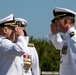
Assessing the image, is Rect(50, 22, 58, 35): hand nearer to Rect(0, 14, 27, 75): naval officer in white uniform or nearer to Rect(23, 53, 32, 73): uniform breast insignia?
Rect(0, 14, 27, 75): naval officer in white uniform

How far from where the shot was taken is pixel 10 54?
7.15m

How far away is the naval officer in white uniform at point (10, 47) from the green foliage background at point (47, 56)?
949 inches

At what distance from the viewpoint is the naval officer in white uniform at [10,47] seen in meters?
7.07

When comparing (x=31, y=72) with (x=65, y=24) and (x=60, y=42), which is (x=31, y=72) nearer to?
(x=60, y=42)

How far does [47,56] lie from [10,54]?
88.1 ft

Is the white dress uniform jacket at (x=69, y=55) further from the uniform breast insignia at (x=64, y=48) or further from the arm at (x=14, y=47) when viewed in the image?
the arm at (x=14, y=47)

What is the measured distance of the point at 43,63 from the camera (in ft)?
107

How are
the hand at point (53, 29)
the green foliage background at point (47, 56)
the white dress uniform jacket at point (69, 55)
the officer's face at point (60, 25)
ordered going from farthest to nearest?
1. the green foliage background at point (47, 56)
2. the hand at point (53, 29)
3. the officer's face at point (60, 25)
4. the white dress uniform jacket at point (69, 55)

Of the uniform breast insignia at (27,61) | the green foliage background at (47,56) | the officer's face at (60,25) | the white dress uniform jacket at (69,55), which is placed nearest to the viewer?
the white dress uniform jacket at (69,55)

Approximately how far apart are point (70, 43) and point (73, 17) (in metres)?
0.54

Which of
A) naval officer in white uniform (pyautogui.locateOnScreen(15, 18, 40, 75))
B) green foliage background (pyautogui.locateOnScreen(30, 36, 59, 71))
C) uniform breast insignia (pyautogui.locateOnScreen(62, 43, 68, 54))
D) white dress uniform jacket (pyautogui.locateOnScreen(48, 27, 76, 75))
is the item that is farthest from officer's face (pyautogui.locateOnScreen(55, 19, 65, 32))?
green foliage background (pyautogui.locateOnScreen(30, 36, 59, 71))

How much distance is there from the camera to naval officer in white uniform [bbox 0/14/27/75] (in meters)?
7.07

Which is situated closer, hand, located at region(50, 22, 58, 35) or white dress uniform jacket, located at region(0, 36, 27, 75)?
white dress uniform jacket, located at region(0, 36, 27, 75)

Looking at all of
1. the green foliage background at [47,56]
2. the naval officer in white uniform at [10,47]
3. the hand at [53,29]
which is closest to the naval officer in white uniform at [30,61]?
Answer: the naval officer in white uniform at [10,47]
